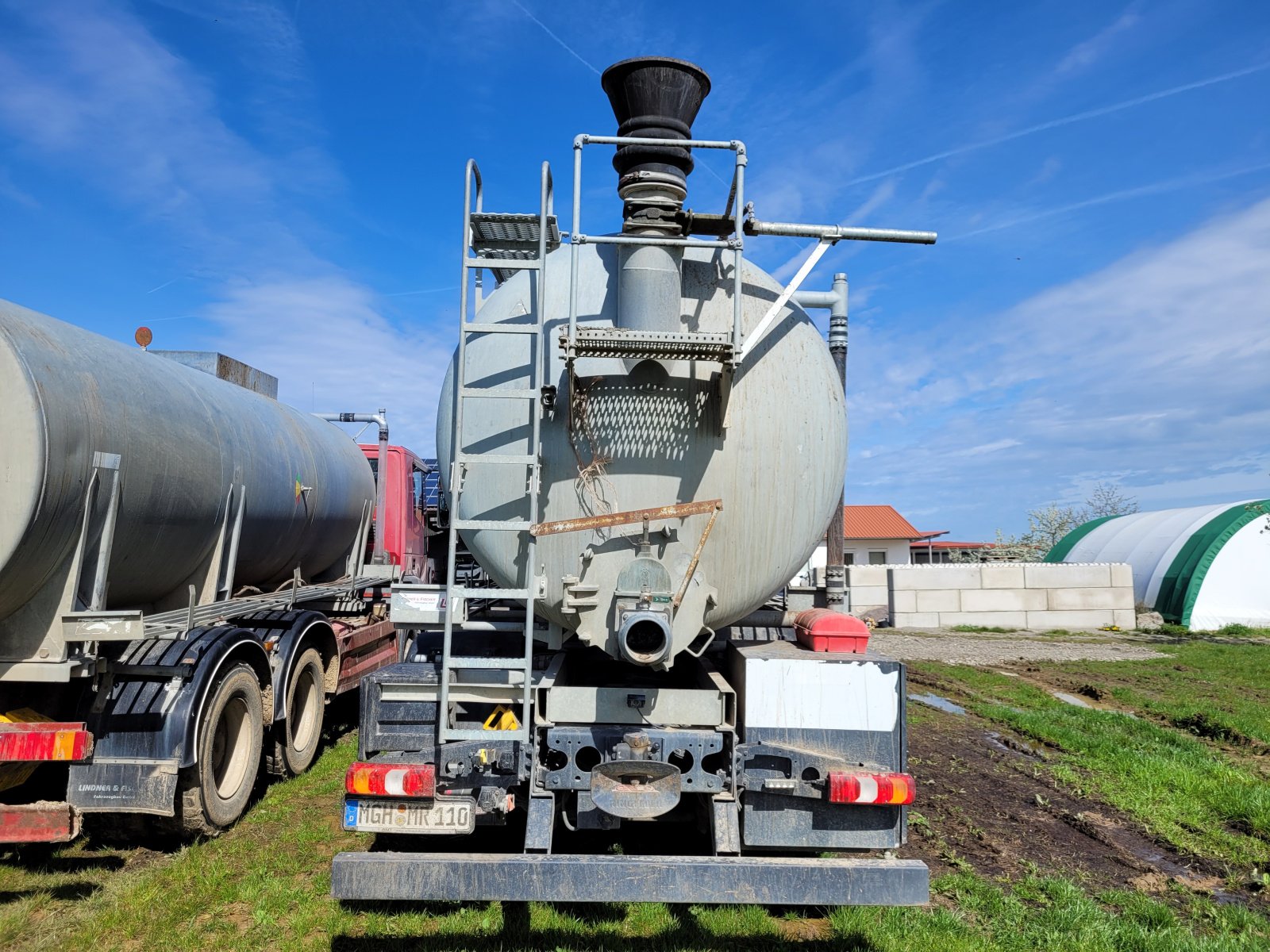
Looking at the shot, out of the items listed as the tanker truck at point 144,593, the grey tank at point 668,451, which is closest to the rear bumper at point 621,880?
the grey tank at point 668,451

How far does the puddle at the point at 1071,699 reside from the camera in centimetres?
1107

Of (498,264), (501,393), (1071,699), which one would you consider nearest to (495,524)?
(501,393)

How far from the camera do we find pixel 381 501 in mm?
10047

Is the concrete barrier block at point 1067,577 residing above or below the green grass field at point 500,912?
above

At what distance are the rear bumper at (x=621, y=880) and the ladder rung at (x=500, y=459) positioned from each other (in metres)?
1.70

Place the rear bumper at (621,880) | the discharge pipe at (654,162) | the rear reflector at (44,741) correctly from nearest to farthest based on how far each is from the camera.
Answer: the rear bumper at (621,880), the discharge pipe at (654,162), the rear reflector at (44,741)

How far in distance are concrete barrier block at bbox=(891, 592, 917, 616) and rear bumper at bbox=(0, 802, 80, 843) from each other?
59.6 feet

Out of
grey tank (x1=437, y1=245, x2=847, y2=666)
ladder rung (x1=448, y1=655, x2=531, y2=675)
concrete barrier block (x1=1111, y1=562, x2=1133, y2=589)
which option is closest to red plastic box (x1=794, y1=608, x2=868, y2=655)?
grey tank (x1=437, y1=245, x2=847, y2=666)

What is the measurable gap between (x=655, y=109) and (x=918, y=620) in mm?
17977

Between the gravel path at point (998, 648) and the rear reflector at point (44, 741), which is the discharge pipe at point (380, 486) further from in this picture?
the gravel path at point (998, 648)

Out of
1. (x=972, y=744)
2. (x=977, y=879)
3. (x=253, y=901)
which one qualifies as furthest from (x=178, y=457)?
(x=972, y=744)

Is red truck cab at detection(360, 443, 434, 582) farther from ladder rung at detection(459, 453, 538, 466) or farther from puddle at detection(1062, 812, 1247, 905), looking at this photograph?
puddle at detection(1062, 812, 1247, 905)

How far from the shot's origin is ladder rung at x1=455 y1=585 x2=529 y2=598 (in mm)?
4009

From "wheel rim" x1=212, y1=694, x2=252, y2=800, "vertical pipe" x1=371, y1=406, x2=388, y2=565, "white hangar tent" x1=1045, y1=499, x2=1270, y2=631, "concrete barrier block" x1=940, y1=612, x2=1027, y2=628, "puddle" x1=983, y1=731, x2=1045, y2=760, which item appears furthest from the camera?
"white hangar tent" x1=1045, y1=499, x2=1270, y2=631
